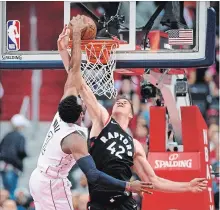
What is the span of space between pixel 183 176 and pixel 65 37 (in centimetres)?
216

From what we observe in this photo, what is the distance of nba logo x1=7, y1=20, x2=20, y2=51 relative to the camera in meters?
9.52

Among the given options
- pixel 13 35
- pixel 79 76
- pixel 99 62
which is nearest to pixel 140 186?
pixel 79 76

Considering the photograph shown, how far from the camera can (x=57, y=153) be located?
7.92 m

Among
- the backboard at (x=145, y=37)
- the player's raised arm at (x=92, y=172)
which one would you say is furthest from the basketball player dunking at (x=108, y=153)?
the backboard at (x=145, y=37)

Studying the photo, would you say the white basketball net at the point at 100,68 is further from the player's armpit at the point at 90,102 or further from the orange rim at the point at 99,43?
the player's armpit at the point at 90,102

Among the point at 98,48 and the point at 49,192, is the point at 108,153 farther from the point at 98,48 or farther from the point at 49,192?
the point at 98,48

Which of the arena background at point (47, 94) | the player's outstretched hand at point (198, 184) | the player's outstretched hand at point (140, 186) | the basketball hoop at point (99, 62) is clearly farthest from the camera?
the arena background at point (47, 94)

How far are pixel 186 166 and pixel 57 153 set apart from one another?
2093 millimetres

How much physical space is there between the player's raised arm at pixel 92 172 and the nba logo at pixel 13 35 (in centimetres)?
209

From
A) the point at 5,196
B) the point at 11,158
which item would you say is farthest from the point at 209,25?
the point at 11,158

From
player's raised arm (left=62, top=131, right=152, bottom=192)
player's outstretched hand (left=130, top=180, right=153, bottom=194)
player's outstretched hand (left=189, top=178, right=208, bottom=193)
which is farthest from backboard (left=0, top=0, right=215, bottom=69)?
player's outstretched hand (left=130, top=180, right=153, bottom=194)

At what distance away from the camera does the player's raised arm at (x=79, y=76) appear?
805 centimetres

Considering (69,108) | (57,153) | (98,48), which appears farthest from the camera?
(98,48)

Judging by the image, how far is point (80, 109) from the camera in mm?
7742
